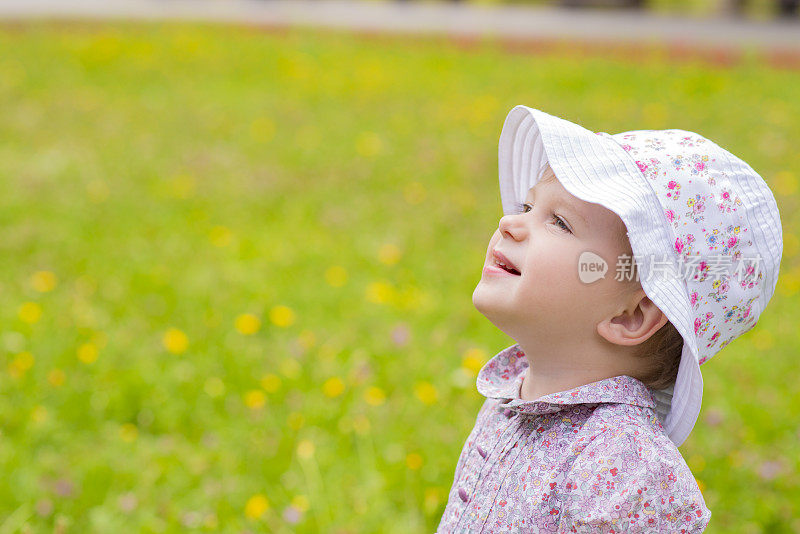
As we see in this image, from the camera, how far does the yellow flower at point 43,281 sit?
340cm

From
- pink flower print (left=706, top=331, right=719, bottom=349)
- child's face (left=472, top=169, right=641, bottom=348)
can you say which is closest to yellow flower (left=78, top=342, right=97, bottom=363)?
child's face (left=472, top=169, right=641, bottom=348)

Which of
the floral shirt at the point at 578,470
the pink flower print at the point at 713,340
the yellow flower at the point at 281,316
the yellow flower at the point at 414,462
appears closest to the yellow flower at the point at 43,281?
the yellow flower at the point at 281,316

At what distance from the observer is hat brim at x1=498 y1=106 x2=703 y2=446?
1229mm

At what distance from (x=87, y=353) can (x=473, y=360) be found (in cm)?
130

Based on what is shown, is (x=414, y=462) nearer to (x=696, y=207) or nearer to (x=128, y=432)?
(x=128, y=432)

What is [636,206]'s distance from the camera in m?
1.23

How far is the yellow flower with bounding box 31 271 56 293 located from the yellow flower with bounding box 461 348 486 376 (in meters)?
1.67

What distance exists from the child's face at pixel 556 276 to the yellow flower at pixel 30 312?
7.48 ft

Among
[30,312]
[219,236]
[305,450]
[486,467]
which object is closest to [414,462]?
[305,450]

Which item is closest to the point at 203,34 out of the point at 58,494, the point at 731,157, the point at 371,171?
the point at 371,171

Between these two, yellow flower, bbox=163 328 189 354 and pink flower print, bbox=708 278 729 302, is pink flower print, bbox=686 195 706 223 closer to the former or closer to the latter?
pink flower print, bbox=708 278 729 302

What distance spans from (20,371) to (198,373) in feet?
1.82

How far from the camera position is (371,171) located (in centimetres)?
541

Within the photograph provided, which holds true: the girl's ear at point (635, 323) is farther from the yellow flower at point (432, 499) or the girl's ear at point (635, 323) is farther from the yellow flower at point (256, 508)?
the yellow flower at point (256, 508)
